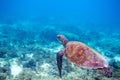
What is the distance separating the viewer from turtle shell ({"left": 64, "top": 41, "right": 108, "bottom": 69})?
4.70 m

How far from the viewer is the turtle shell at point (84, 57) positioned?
4.70m

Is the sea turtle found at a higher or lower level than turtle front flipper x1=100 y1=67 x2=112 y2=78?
higher

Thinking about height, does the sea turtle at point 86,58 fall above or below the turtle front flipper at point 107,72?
above

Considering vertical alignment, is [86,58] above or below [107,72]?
above

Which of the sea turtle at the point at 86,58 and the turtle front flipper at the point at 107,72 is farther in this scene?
the sea turtle at the point at 86,58

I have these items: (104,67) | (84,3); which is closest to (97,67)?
(104,67)

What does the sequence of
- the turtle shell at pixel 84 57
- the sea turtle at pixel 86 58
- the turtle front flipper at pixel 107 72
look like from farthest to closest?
1. the turtle shell at pixel 84 57
2. the sea turtle at pixel 86 58
3. the turtle front flipper at pixel 107 72

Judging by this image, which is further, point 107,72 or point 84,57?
point 84,57

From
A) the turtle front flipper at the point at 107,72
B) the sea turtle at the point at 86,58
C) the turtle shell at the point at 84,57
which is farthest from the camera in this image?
the turtle shell at the point at 84,57

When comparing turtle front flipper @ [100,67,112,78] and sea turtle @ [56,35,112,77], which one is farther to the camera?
sea turtle @ [56,35,112,77]

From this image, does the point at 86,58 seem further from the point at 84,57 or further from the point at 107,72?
the point at 107,72

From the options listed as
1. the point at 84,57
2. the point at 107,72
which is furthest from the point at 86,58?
the point at 107,72

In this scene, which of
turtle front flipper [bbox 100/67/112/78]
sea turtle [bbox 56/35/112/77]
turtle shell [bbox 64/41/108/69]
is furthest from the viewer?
turtle shell [bbox 64/41/108/69]

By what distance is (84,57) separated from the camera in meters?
4.96
